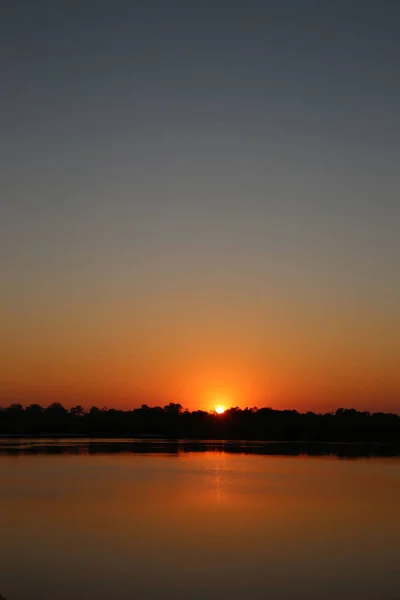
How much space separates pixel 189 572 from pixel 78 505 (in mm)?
12159

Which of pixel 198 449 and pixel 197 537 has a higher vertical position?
pixel 198 449

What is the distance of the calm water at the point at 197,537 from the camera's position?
54.8 ft

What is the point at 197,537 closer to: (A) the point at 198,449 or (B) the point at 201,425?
(A) the point at 198,449

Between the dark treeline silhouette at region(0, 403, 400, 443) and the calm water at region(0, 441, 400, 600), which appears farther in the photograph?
the dark treeline silhouette at region(0, 403, 400, 443)

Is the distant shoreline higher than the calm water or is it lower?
higher

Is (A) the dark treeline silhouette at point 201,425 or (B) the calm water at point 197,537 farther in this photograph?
(A) the dark treeline silhouette at point 201,425

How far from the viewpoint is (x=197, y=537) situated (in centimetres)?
2266

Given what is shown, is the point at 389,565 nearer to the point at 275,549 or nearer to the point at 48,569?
the point at 275,549

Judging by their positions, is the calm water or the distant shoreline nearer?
the calm water

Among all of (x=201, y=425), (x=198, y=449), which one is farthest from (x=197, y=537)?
(x=201, y=425)

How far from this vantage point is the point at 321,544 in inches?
866

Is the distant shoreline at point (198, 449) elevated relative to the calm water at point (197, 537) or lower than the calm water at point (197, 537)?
elevated

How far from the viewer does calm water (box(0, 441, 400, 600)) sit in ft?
54.8

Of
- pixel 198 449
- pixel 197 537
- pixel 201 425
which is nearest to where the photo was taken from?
pixel 197 537
